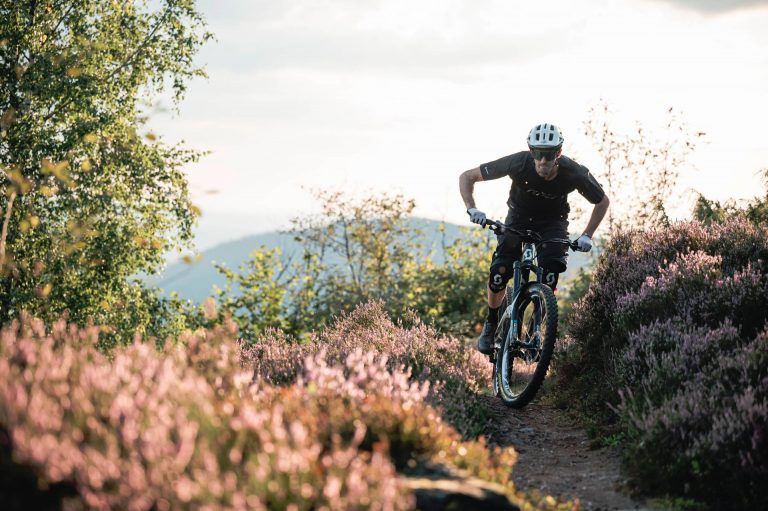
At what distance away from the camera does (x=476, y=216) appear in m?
7.66

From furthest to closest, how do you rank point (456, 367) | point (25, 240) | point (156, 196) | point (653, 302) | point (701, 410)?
point (156, 196) < point (25, 240) < point (456, 367) < point (653, 302) < point (701, 410)

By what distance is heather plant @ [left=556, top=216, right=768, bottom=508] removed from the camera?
511 centimetres

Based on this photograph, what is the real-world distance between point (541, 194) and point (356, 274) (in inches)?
471

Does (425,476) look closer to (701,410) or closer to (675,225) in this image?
(701,410)

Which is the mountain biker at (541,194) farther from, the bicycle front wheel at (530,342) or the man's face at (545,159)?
the bicycle front wheel at (530,342)

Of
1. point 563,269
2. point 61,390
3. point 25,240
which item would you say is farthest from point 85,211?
point 61,390

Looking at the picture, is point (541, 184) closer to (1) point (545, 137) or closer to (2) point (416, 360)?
(1) point (545, 137)

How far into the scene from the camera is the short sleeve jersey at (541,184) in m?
7.79

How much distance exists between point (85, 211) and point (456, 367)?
33.1 feet

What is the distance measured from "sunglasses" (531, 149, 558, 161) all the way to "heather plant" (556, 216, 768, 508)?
1670mm

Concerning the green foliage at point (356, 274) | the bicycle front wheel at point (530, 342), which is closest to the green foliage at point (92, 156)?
the green foliage at point (356, 274)

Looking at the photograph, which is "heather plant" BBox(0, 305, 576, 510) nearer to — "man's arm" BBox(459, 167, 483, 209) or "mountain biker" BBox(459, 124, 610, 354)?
"mountain biker" BBox(459, 124, 610, 354)

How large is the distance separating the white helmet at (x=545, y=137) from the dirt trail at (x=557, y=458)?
2.69 metres

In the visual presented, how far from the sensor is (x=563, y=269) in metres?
7.71
